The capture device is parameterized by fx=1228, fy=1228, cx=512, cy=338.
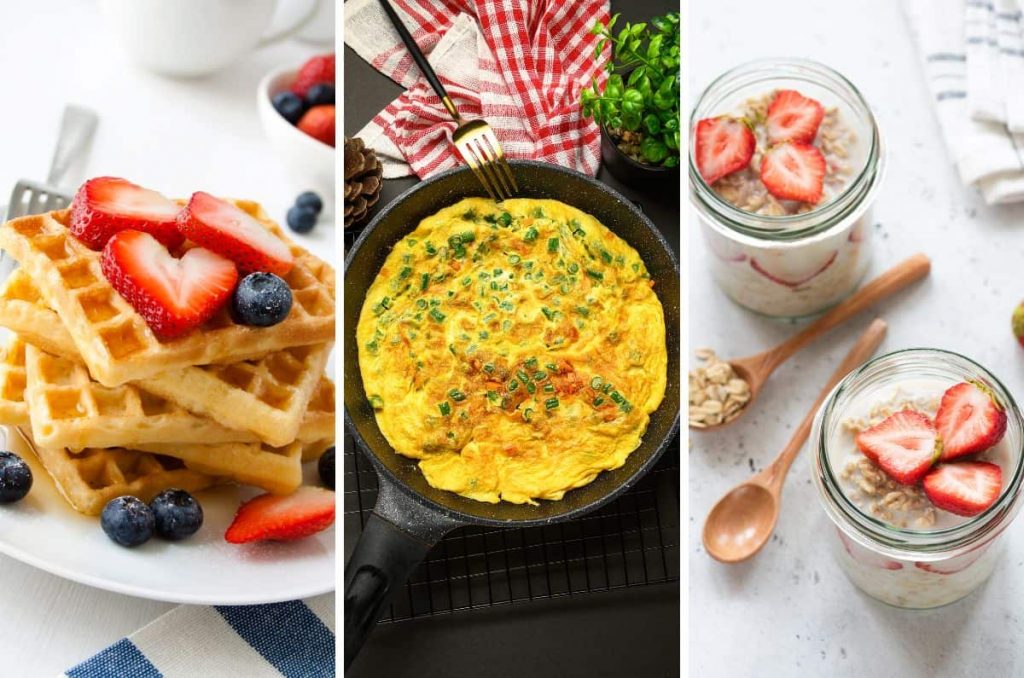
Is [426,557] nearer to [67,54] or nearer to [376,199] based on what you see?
[376,199]

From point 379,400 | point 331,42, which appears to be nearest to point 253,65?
point 331,42

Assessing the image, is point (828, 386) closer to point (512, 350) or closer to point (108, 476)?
point (512, 350)

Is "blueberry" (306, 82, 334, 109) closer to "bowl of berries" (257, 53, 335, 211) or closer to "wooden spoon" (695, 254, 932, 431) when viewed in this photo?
"bowl of berries" (257, 53, 335, 211)

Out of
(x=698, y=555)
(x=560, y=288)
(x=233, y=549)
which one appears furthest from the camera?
(x=698, y=555)

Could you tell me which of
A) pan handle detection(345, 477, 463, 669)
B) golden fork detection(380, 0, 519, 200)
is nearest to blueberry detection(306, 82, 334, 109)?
golden fork detection(380, 0, 519, 200)

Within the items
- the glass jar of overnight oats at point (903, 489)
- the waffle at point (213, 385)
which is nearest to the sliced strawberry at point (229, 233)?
the waffle at point (213, 385)
